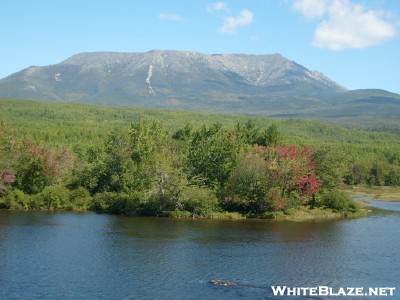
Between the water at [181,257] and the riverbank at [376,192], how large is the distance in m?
56.3

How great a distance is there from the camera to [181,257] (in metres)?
44.3

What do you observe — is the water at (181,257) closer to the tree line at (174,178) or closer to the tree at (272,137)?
the tree line at (174,178)

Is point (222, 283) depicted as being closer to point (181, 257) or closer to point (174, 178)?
point (181, 257)

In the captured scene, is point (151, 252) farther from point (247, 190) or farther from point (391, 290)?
point (247, 190)

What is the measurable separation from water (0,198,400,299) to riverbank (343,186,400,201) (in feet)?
185

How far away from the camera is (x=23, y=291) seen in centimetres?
3366

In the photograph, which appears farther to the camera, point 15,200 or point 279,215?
point 15,200

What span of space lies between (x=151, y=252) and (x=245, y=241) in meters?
11.1

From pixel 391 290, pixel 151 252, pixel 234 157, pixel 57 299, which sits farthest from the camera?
pixel 234 157

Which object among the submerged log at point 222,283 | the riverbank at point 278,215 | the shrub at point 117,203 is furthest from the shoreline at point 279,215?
the submerged log at point 222,283

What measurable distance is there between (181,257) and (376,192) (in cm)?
10038

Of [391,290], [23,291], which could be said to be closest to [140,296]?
[23,291]

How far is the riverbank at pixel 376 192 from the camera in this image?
118975mm

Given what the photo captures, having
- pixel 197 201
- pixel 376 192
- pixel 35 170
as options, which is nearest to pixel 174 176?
pixel 197 201
